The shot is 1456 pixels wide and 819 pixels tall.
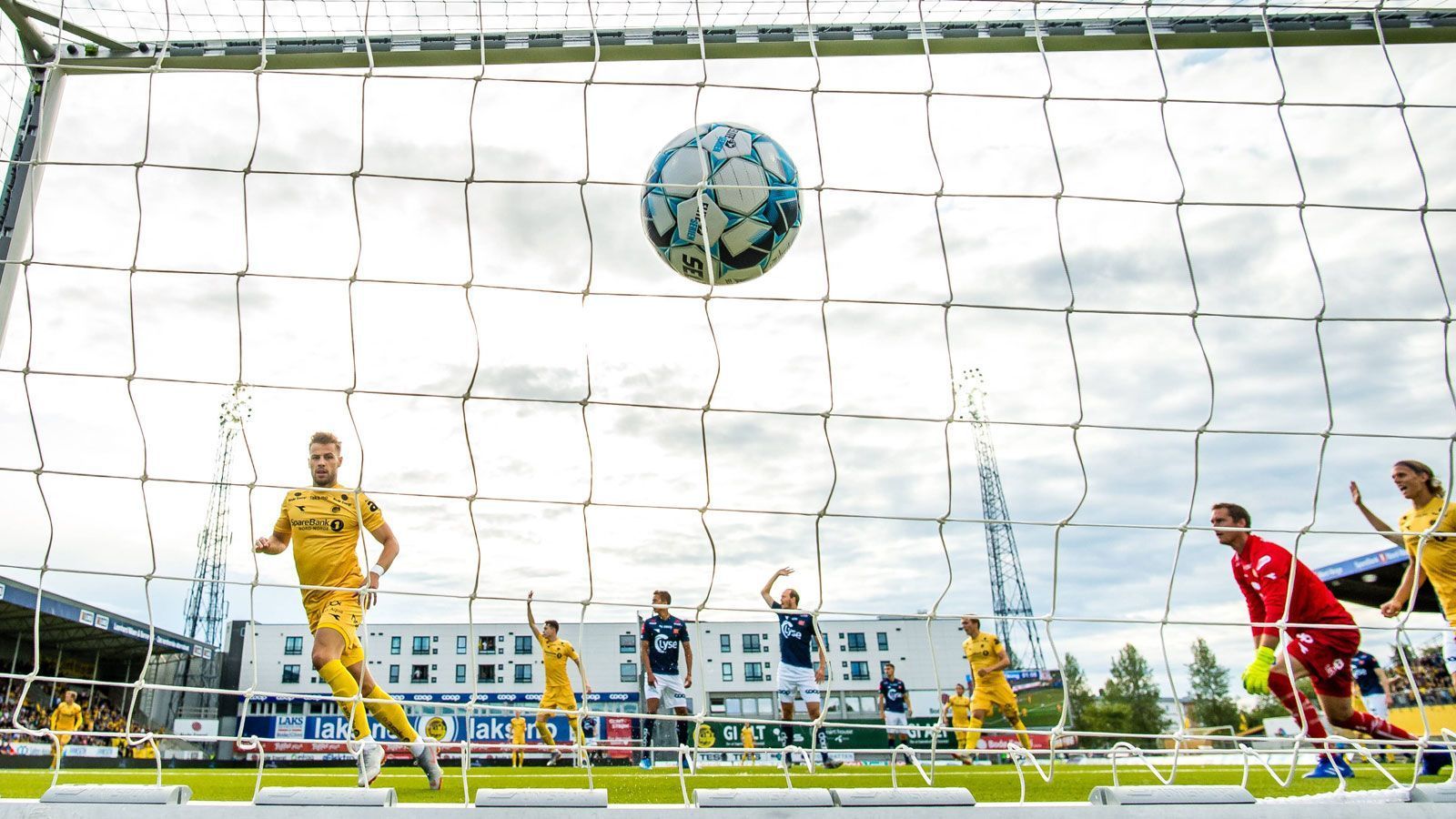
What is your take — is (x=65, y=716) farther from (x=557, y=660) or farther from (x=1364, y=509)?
(x=1364, y=509)

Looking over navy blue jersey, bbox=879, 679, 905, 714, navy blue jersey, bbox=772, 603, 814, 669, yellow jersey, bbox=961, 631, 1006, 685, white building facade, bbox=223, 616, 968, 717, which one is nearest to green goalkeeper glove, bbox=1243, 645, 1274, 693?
navy blue jersey, bbox=772, 603, 814, 669

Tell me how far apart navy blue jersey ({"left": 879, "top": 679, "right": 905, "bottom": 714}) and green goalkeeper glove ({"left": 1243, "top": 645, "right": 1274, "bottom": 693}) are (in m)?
10.2

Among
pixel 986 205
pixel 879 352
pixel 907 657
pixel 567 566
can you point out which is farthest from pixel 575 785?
pixel 907 657

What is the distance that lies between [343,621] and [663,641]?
491cm

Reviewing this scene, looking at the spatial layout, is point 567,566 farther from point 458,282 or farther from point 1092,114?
point 1092,114

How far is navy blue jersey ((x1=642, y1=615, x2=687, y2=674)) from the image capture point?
30.2 ft

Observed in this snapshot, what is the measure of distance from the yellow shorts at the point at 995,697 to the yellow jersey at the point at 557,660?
14.5 feet

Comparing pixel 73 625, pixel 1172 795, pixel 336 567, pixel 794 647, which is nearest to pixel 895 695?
pixel 794 647

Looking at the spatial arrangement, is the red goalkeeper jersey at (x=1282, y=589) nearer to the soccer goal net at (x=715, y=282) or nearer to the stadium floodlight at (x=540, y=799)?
the soccer goal net at (x=715, y=282)

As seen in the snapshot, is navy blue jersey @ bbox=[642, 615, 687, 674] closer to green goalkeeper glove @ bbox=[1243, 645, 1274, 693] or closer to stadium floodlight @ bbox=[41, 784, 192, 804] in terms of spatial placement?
green goalkeeper glove @ bbox=[1243, 645, 1274, 693]

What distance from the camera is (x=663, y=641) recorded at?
9.30 m

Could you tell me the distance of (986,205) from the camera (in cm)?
423

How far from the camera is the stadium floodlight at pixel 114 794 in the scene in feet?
7.45

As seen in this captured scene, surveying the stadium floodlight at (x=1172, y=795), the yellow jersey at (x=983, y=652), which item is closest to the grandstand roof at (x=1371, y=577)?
the yellow jersey at (x=983, y=652)
